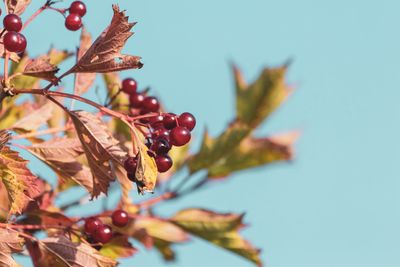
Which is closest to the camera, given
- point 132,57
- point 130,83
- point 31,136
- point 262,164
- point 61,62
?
point 132,57

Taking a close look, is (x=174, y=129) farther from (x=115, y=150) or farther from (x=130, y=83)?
(x=130, y=83)

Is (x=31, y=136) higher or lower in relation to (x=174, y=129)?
higher

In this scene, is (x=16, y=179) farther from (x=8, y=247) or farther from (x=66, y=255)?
(x=66, y=255)

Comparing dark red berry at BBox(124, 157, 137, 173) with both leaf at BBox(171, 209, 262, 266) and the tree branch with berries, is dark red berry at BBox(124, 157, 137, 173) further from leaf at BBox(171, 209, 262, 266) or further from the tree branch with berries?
leaf at BBox(171, 209, 262, 266)

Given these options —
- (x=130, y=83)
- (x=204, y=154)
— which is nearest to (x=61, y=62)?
(x=130, y=83)

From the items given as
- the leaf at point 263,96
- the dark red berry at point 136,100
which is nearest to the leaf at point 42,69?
the dark red berry at point 136,100

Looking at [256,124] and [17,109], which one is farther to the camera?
[256,124]

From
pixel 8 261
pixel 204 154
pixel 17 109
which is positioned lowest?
pixel 8 261

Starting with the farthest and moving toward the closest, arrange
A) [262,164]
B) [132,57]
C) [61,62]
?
[262,164], [61,62], [132,57]
